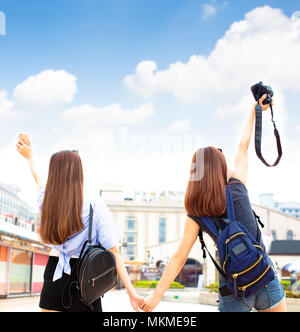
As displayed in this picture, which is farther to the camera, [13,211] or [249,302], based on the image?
[13,211]

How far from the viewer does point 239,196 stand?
2.25m

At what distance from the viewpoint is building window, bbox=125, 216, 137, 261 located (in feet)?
200

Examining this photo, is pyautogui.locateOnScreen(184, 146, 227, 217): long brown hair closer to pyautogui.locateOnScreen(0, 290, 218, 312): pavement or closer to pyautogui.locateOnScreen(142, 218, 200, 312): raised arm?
pyautogui.locateOnScreen(142, 218, 200, 312): raised arm

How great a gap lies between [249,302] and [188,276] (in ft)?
159

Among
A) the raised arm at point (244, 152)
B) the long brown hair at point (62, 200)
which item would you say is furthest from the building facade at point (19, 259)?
the raised arm at point (244, 152)

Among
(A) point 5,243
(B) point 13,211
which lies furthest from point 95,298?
(B) point 13,211

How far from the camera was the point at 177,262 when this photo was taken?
2.43 metres

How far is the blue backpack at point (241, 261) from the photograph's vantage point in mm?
2098

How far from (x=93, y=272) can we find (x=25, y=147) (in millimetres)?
949

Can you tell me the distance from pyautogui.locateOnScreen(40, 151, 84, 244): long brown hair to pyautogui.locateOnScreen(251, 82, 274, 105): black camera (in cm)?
110

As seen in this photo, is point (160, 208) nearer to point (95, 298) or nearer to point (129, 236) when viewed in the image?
point (129, 236)

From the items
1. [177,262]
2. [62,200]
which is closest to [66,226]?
[62,200]

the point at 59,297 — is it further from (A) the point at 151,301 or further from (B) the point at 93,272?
(A) the point at 151,301
